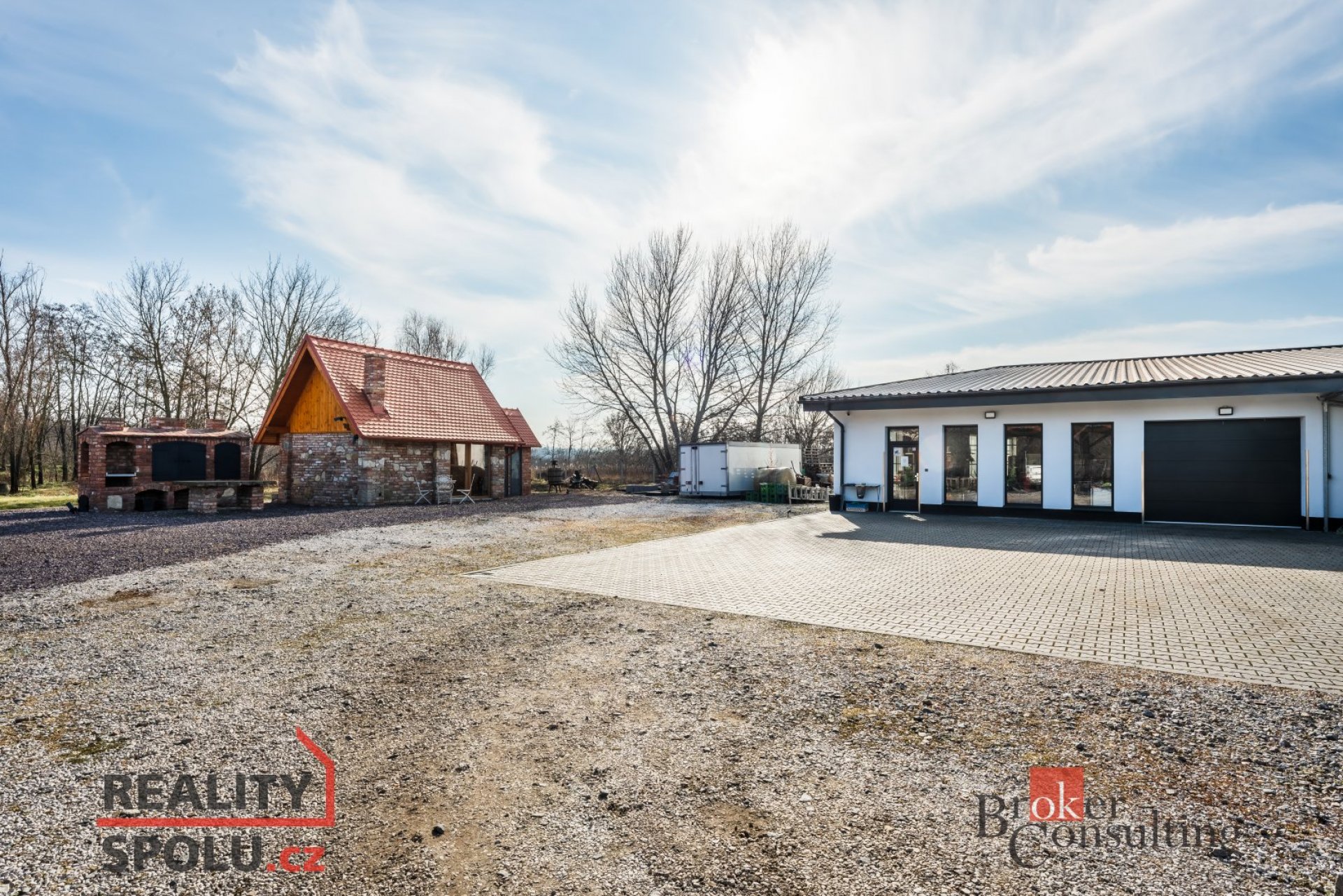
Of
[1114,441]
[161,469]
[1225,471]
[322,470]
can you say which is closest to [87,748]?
[1114,441]

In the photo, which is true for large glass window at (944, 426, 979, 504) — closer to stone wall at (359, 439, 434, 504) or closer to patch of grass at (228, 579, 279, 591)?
patch of grass at (228, 579, 279, 591)

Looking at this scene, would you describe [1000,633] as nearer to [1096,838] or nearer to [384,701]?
[1096,838]

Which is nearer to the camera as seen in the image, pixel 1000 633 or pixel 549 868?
pixel 549 868

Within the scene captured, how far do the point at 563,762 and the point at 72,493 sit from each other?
29.5 meters

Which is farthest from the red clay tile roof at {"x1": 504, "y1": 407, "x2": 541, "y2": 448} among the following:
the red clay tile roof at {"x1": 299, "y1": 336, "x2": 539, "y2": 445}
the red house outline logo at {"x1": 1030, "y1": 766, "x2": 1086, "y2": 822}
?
the red house outline logo at {"x1": 1030, "y1": 766, "x2": 1086, "y2": 822}

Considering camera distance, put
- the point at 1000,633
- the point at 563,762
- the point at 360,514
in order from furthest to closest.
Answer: the point at 360,514 < the point at 1000,633 < the point at 563,762

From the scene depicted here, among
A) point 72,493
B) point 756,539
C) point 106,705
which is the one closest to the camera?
point 106,705

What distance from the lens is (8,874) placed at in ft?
8.18

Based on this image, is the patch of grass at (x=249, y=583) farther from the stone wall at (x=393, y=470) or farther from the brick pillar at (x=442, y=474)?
the brick pillar at (x=442, y=474)

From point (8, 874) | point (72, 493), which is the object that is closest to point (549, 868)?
point (8, 874)

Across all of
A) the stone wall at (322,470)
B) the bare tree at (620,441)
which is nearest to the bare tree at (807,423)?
the bare tree at (620,441)

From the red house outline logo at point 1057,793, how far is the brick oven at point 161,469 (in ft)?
63.0

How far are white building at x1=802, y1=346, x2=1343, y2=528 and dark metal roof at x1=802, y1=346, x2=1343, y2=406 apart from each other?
5 centimetres

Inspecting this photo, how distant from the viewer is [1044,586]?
7965 millimetres
